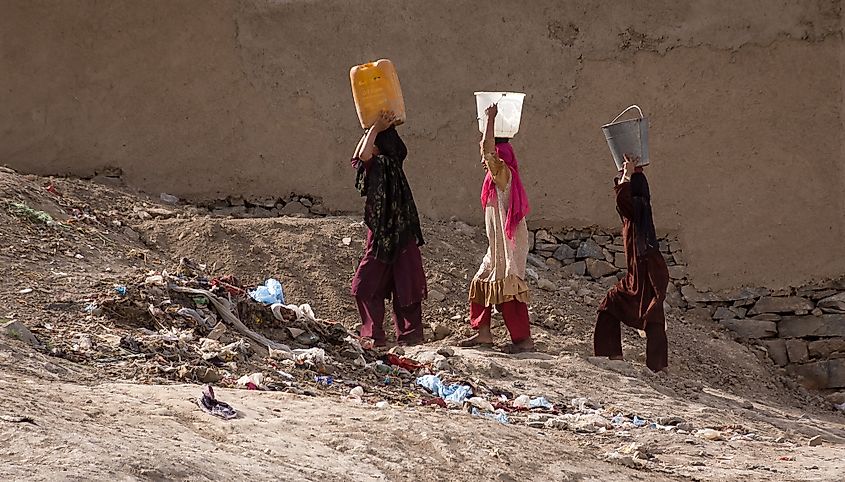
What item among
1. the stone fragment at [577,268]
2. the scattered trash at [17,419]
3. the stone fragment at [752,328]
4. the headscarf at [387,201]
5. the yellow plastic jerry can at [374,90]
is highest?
the yellow plastic jerry can at [374,90]

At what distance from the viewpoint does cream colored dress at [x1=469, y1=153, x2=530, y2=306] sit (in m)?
8.16

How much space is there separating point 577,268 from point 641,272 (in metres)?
2.63

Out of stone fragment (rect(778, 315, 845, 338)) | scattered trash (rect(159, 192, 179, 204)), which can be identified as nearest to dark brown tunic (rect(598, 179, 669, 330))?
stone fragment (rect(778, 315, 845, 338))

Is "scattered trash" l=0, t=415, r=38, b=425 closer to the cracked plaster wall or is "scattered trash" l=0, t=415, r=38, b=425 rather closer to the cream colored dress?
the cream colored dress

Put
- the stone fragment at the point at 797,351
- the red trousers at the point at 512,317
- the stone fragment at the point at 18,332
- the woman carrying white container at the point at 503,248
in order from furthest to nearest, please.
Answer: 1. the stone fragment at the point at 797,351
2. the red trousers at the point at 512,317
3. the woman carrying white container at the point at 503,248
4. the stone fragment at the point at 18,332

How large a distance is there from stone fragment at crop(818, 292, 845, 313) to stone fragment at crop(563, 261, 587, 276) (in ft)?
6.12

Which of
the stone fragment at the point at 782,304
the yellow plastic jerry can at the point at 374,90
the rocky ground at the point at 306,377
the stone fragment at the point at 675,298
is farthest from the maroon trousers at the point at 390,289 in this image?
the stone fragment at the point at 782,304

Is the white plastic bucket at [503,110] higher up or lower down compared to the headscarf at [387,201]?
higher up

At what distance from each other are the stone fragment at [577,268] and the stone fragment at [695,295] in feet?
2.67

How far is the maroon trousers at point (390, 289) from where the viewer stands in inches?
317

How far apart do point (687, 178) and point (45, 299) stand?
572 cm

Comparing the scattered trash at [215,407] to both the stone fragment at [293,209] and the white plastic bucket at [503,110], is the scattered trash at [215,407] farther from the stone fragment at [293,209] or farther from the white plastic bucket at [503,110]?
the stone fragment at [293,209]

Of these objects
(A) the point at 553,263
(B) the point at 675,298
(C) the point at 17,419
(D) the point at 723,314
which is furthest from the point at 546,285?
(C) the point at 17,419

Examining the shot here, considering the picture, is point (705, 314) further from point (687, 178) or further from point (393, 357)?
point (393, 357)
